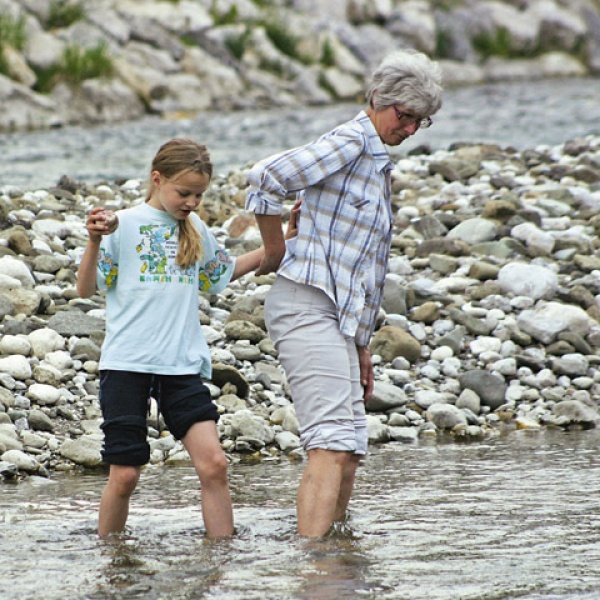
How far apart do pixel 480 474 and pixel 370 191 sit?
88.3 inches

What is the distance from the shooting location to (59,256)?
32.7ft

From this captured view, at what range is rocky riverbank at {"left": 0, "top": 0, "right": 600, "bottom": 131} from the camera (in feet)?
79.0

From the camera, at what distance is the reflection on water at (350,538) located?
4.98 m

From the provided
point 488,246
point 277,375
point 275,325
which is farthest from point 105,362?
point 488,246

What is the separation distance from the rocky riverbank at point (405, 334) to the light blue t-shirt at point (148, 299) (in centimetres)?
189

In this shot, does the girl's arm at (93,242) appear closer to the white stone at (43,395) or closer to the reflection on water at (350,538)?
the reflection on water at (350,538)

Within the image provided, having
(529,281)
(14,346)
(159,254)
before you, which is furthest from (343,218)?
(529,281)

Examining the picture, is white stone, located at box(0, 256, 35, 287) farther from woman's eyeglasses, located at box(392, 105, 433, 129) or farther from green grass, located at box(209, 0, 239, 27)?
green grass, located at box(209, 0, 239, 27)

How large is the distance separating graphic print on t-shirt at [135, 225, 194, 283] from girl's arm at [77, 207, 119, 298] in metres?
0.14

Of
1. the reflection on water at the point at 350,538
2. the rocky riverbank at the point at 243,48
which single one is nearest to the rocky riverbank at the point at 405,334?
the reflection on water at the point at 350,538

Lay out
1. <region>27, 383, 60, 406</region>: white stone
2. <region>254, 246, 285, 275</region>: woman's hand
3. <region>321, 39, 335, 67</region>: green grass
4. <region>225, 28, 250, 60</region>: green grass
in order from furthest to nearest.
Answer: <region>321, 39, 335, 67</region>: green grass < <region>225, 28, 250, 60</region>: green grass < <region>27, 383, 60, 406</region>: white stone < <region>254, 246, 285, 275</region>: woman's hand

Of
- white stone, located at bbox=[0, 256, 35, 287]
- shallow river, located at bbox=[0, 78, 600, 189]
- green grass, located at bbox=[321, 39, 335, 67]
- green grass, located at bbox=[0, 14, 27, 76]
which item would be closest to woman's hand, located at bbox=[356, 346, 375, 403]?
white stone, located at bbox=[0, 256, 35, 287]

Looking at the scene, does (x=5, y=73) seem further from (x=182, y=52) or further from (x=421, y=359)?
(x=421, y=359)

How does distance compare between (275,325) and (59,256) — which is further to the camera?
(59,256)
